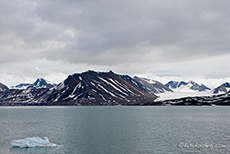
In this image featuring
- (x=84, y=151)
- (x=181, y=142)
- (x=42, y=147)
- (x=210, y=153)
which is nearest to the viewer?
(x=210, y=153)

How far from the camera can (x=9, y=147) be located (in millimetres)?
63250

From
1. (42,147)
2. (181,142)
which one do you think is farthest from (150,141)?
(42,147)

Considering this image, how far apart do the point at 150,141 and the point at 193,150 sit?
609 inches

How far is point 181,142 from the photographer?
222 feet

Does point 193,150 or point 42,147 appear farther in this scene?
point 42,147

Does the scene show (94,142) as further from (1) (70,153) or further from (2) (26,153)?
(2) (26,153)

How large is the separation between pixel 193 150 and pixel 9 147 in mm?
47017

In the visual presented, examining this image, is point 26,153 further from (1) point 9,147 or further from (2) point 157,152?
(2) point 157,152

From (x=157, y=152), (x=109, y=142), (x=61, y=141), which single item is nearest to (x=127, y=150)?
(x=157, y=152)

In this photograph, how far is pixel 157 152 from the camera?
5559 centimetres

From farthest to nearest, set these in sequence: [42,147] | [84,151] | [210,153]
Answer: [42,147] < [84,151] < [210,153]

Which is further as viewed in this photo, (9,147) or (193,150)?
(9,147)

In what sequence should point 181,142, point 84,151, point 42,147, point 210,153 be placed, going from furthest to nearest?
point 181,142 < point 42,147 < point 84,151 < point 210,153

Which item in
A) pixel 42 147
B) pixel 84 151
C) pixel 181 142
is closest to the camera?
pixel 84 151
